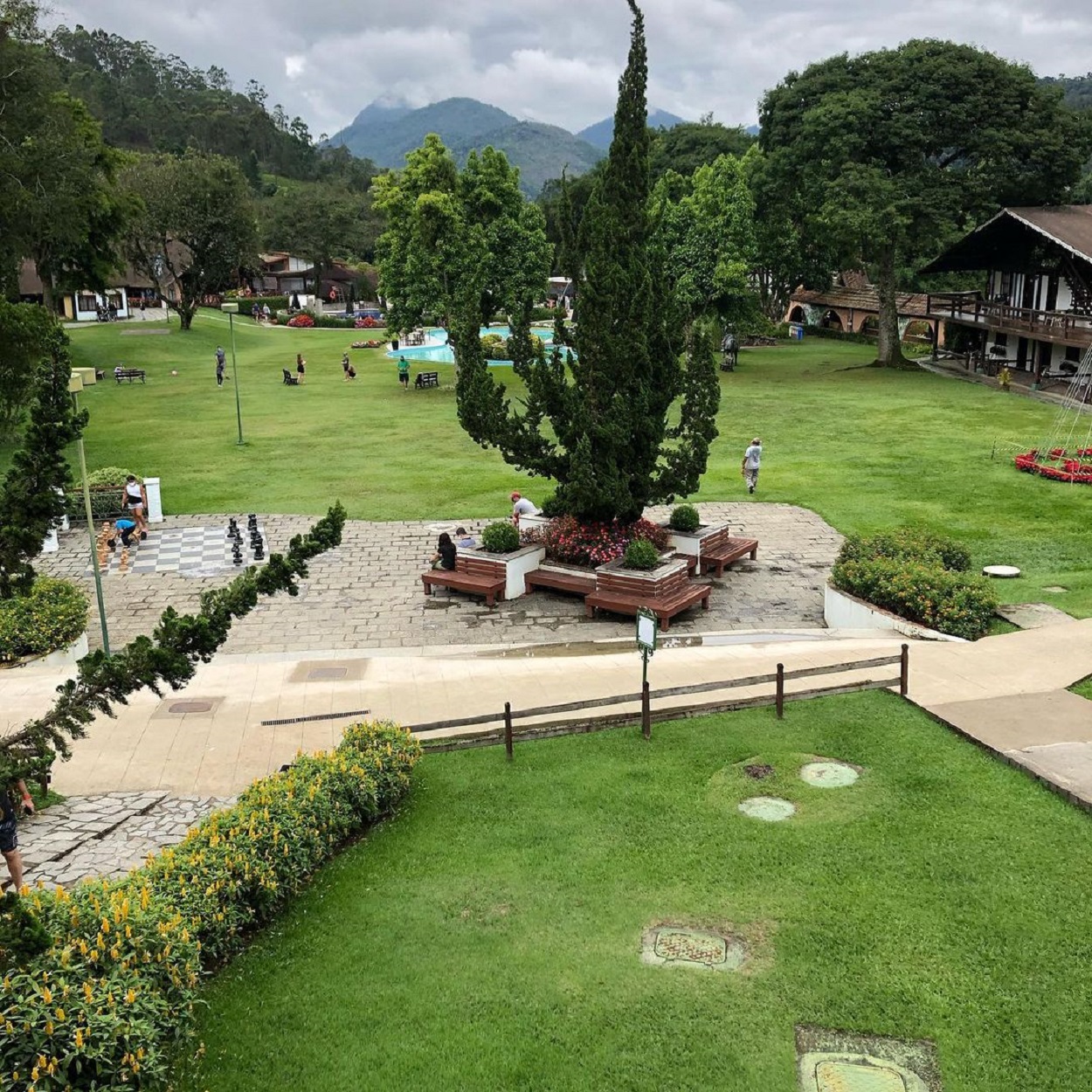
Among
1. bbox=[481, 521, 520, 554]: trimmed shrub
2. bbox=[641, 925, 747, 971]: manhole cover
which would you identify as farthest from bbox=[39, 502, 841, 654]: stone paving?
bbox=[641, 925, 747, 971]: manhole cover

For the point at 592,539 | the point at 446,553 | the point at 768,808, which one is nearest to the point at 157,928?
the point at 768,808

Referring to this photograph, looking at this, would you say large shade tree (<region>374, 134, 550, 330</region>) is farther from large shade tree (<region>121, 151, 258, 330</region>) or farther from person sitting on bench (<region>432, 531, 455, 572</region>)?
person sitting on bench (<region>432, 531, 455, 572</region>)

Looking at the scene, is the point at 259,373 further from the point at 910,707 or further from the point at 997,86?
the point at 910,707

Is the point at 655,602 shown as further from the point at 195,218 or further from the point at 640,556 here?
the point at 195,218

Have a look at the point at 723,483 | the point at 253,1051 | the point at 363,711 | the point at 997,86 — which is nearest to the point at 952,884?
the point at 253,1051

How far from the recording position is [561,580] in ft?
62.9

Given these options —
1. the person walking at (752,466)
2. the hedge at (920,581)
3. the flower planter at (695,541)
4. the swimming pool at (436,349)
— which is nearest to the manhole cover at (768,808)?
the hedge at (920,581)

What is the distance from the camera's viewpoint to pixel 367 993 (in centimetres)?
751

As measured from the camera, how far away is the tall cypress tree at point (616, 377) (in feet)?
58.1

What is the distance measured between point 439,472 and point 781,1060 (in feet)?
77.1

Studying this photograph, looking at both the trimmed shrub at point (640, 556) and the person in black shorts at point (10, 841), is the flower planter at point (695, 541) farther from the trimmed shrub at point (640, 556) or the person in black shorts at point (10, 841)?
the person in black shorts at point (10, 841)

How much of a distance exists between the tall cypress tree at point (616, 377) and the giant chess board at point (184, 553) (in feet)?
19.3

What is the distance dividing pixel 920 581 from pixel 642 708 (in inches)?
272

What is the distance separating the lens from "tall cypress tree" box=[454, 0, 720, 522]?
17719 millimetres
